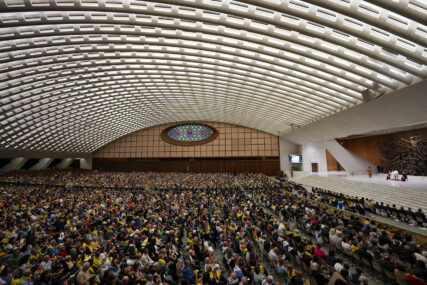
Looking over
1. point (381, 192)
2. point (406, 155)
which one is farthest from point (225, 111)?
point (381, 192)

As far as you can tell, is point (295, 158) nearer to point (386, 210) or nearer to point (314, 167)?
point (314, 167)

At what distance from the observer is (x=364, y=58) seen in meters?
13.2

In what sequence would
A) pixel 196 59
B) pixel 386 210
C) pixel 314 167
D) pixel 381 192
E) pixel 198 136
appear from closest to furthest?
pixel 386 210 < pixel 381 192 < pixel 196 59 < pixel 314 167 < pixel 198 136

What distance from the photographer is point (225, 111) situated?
129 ft

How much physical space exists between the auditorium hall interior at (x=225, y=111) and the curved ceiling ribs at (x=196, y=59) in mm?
117

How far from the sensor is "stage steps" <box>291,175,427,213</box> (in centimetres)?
1437

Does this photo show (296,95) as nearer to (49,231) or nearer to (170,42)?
(170,42)

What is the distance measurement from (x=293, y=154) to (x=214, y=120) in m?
18.6

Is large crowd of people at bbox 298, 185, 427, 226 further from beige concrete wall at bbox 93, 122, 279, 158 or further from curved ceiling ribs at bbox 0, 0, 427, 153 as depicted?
beige concrete wall at bbox 93, 122, 279, 158

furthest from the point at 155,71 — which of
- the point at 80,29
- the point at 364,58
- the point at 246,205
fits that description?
the point at 364,58

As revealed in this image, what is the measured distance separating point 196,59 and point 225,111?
1945 cm

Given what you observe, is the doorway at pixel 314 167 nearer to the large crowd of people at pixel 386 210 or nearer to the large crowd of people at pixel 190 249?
the large crowd of people at pixel 386 210

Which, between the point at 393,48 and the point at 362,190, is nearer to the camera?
the point at 393,48

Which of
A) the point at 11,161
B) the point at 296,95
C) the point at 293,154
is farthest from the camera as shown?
the point at 293,154
